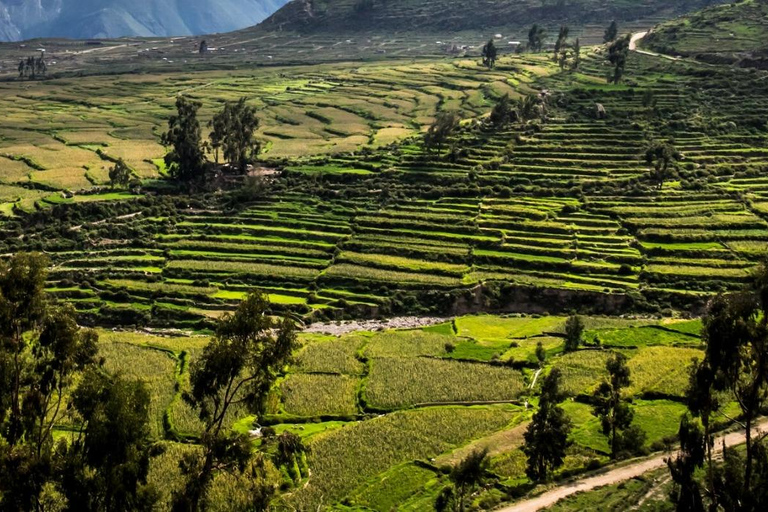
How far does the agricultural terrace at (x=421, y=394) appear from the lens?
40.3 meters

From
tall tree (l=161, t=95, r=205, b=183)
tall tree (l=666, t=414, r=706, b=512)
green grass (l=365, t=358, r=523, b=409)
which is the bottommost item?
green grass (l=365, t=358, r=523, b=409)

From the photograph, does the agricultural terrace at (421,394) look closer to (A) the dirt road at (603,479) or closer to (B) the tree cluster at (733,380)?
(A) the dirt road at (603,479)

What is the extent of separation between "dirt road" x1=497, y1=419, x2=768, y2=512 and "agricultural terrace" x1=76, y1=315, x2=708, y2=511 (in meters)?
1.26

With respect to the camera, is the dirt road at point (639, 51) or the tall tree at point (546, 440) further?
the dirt road at point (639, 51)

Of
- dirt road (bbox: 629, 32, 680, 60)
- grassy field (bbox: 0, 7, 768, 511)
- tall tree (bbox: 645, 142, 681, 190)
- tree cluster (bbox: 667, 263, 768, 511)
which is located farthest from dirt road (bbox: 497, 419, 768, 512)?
dirt road (bbox: 629, 32, 680, 60)

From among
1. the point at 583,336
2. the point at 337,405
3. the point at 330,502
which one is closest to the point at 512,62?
the point at 583,336

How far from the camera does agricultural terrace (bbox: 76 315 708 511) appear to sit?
1587 inches

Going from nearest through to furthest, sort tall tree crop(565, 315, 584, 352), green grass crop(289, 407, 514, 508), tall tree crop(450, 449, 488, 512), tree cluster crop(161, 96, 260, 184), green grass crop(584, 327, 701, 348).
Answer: tall tree crop(450, 449, 488, 512)
green grass crop(289, 407, 514, 508)
tall tree crop(565, 315, 584, 352)
green grass crop(584, 327, 701, 348)
tree cluster crop(161, 96, 260, 184)

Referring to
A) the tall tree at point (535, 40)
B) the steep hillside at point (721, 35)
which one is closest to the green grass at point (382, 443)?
the steep hillside at point (721, 35)

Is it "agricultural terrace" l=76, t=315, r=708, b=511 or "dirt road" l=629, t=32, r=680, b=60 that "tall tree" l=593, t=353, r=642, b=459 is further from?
"dirt road" l=629, t=32, r=680, b=60

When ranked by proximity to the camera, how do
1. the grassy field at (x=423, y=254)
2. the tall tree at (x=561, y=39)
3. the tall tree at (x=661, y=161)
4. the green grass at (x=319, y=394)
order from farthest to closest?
1. the tall tree at (x=561, y=39)
2. the tall tree at (x=661, y=161)
3. the green grass at (x=319, y=394)
4. the grassy field at (x=423, y=254)

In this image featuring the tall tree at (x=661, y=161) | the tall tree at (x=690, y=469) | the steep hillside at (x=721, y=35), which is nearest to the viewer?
the tall tree at (x=690, y=469)

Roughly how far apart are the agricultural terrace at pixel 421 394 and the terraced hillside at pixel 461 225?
6.59 m

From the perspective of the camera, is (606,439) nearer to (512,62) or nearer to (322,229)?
(322,229)
